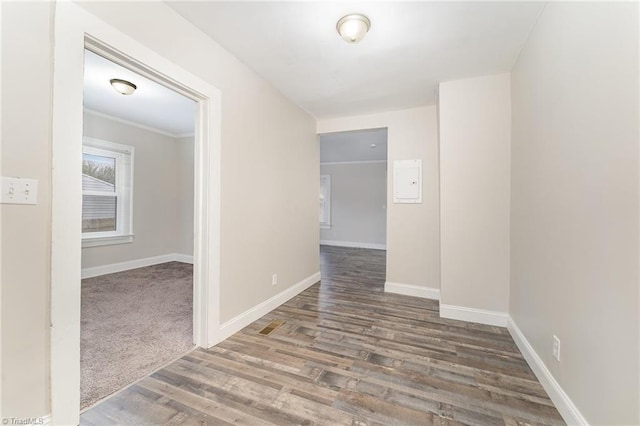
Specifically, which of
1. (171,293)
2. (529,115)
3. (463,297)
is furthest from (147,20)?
(463,297)

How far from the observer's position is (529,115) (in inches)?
78.1

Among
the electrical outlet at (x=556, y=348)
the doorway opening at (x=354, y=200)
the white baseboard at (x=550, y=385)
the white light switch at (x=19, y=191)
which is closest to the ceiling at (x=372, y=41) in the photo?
the white light switch at (x=19, y=191)

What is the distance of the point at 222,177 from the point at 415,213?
246 centimetres

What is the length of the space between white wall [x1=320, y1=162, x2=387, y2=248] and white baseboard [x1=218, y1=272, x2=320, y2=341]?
4270mm

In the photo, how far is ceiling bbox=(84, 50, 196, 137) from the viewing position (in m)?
2.67

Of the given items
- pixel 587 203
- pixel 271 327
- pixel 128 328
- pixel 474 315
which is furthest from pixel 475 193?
pixel 128 328

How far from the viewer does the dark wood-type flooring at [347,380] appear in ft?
4.66

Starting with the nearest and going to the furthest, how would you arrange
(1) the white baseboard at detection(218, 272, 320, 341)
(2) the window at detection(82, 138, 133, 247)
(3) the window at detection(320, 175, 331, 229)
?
(1) the white baseboard at detection(218, 272, 320, 341) → (2) the window at detection(82, 138, 133, 247) → (3) the window at detection(320, 175, 331, 229)

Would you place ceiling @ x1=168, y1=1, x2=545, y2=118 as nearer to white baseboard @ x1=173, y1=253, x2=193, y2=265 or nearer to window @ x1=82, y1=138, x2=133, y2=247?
window @ x1=82, y1=138, x2=133, y2=247

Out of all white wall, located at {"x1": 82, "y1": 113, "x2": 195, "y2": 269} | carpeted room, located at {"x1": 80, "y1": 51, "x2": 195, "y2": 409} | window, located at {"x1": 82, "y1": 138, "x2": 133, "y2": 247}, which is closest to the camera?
carpeted room, located at {"x1": 80, "y1": 51, "x2": 195, "y2": 409}

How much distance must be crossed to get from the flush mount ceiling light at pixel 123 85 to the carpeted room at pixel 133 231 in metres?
0.05

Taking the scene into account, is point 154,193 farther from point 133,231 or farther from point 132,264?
point 132,264

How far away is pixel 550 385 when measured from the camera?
155cm

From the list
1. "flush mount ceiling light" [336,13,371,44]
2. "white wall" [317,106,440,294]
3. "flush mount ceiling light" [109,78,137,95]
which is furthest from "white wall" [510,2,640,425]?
"flush mount ceiling light" [109,78,137,95]
